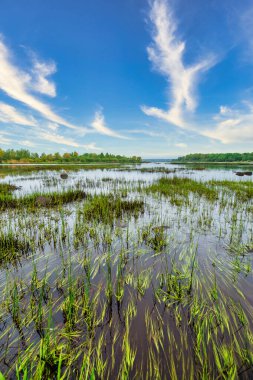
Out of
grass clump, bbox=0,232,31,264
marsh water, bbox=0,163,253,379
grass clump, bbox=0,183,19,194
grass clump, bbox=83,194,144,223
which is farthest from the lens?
grass clump, bbox=0,183,19,194

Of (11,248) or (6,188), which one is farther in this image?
(6,188)

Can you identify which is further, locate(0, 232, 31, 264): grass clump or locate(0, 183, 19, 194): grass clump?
locate(0, 183, 19, 194): grass clump

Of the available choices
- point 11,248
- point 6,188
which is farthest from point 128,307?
point 6,188

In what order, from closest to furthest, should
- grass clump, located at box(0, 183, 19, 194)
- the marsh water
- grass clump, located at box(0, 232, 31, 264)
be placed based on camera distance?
the marsh water
grass clump, located at box(0, 232, 31, 264)
grass clump, located at box(0, 183, 19, 194)

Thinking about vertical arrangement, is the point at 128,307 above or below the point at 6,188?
below

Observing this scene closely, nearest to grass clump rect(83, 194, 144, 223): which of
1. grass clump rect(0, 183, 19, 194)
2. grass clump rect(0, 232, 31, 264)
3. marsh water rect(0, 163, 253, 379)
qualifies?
marsh water rect(0, 163, 253, 379)

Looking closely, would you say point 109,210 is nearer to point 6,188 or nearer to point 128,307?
point 128,307

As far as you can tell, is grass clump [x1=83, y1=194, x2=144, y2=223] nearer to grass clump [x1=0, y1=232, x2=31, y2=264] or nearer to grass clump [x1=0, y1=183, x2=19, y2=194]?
grass clump [x1=0, y1=232, x2=31, y2=264]

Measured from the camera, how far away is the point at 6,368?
8.74 feet

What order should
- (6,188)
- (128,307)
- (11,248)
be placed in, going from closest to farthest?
(128,307), (11,248), (6,188)

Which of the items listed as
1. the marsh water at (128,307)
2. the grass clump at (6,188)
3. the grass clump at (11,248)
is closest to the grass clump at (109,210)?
the marsh water at (128,307)

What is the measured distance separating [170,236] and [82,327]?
5.31 metres

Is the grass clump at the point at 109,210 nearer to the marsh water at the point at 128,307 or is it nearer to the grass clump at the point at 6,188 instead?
the marsh water at the point at 128,307

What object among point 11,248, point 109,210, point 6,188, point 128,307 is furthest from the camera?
point 6,188
